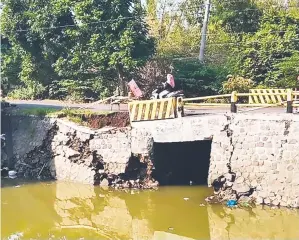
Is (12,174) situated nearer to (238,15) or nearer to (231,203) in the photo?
(231,203)

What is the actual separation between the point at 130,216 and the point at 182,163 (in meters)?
3.26

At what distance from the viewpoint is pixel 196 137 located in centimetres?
1397

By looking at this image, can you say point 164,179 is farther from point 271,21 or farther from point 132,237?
point 271,21

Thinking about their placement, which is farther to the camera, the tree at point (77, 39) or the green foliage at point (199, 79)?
the green foliage at point (199, 79)

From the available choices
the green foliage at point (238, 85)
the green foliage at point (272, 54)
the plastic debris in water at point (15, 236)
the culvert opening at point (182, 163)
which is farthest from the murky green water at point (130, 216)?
the green foliage at point (272, 54)

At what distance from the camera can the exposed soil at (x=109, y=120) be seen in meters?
15.7

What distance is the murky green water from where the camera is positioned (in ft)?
38.7

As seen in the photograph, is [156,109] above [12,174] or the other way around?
above

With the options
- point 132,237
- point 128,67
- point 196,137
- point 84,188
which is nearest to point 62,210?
point 84,188

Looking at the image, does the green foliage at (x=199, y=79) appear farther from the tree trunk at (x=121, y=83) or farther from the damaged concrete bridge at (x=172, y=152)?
the damaged concrete bridge at (x=172, y=152)

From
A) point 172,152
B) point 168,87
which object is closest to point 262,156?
point 172,152

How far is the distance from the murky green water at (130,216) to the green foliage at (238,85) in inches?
238

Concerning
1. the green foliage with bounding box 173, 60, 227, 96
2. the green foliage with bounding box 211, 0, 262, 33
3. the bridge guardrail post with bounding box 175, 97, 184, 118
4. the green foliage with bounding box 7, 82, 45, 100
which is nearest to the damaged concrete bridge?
the bridge guardrail post with bounding box 175, 97, 184, 118

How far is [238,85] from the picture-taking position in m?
19.7
